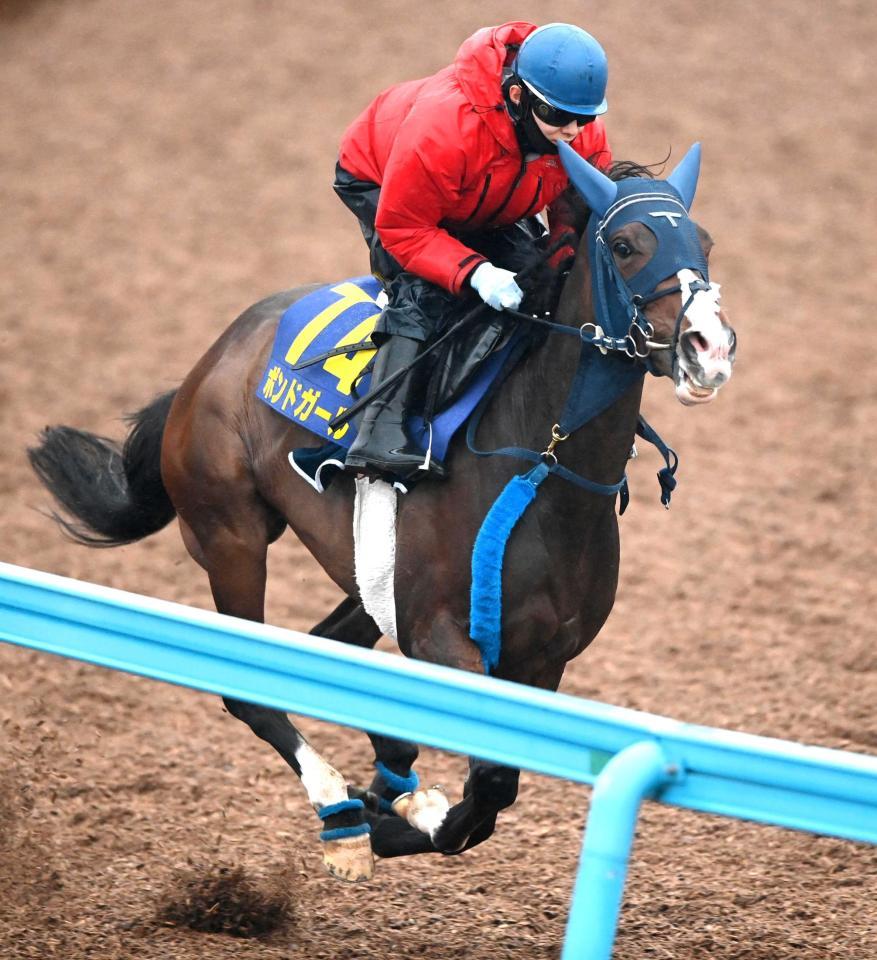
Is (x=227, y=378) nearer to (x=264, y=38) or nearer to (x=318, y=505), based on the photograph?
(x=318, y=505)

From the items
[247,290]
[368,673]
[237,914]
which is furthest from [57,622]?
[247,290]

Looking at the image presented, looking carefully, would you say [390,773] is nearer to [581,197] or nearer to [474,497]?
[474,497]

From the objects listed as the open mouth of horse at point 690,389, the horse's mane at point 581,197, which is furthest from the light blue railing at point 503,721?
the horse's mane at point 581,197

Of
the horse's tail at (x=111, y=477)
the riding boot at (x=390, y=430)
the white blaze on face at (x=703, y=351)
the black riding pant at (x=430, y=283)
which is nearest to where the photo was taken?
the white blaze on face at (x=703, y=351)

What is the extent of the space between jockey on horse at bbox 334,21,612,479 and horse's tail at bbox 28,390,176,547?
148cm

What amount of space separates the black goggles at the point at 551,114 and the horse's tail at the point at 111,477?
2.11 m

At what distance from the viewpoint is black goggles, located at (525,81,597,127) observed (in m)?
3.99

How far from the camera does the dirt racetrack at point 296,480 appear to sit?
4.76m

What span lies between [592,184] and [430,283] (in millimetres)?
688

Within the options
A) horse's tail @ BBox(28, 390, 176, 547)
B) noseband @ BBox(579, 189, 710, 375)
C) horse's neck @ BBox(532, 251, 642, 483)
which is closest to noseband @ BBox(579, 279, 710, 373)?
noseband @ BBox(579, 189, 710, 375)

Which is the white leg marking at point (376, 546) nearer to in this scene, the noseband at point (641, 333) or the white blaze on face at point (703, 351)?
the noseband at point (641, 333)

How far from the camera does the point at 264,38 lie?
585 inches

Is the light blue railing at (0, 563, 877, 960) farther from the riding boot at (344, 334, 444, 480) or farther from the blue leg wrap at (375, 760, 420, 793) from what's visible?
the blue leg wrap at (375, 760, 420, 793)

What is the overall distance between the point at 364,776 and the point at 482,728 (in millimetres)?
2935
